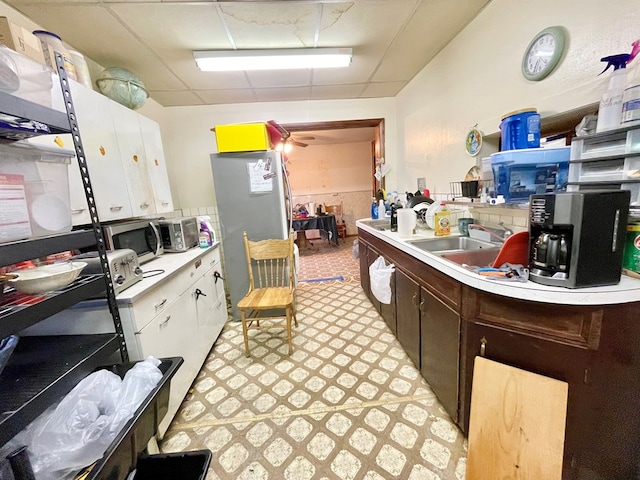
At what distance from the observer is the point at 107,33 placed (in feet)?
5.65

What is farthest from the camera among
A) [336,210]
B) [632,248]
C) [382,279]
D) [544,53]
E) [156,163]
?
[336,210]

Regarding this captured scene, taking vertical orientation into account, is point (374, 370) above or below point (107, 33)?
below

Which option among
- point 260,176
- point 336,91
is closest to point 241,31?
point 260,176

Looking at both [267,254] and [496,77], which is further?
[267,254]

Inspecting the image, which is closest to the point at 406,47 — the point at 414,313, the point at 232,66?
the point at 232,66

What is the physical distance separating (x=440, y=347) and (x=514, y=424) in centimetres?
43

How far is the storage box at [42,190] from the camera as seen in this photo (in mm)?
750

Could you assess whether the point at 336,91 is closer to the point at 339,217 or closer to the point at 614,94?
the point at 614,94

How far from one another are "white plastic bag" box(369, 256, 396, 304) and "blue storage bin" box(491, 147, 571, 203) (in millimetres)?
887

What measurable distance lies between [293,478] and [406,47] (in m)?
3.07

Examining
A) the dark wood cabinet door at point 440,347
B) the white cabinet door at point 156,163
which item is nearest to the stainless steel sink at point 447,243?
the dark wood cabinet door at point 440,347

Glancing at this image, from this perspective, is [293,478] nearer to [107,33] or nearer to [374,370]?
[374,370]

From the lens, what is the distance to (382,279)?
2.04 m

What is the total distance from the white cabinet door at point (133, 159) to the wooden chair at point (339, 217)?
4.80 metres
